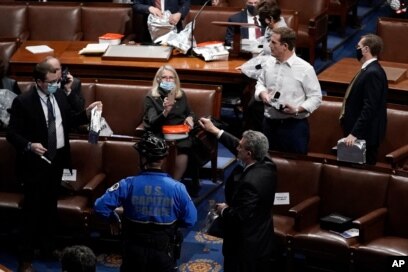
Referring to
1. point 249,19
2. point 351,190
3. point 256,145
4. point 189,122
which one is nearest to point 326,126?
point 189,122

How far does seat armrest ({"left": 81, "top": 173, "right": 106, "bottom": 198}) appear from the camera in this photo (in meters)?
7.01

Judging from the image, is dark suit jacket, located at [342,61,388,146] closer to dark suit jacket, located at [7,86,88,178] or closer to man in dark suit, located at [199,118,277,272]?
man in dark suit, located at [199,118,277,272]

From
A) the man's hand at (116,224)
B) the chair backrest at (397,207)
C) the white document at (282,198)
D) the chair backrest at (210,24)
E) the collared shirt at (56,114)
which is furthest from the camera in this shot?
the chair backrest at (210,24)

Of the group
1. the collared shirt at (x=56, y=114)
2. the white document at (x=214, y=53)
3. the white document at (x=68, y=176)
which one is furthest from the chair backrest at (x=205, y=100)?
the collared shirt at (x=56, y=114)

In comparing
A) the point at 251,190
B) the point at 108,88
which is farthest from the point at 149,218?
the point at 108,88

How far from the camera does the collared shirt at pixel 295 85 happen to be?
22.7 feet

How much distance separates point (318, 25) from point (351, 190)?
Result: 3837mm

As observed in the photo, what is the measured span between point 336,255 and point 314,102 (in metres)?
1.19

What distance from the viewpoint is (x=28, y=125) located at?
22.0 feet

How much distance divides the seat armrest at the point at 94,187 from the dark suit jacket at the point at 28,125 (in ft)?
1.57

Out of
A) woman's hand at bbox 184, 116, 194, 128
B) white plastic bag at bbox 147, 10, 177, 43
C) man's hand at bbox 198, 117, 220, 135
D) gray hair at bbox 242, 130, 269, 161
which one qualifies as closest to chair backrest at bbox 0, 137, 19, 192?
woman's hand at bbox 184, 116, 194, 128

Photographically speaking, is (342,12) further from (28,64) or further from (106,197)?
(106,197)

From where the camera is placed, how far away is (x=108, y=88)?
328 inches

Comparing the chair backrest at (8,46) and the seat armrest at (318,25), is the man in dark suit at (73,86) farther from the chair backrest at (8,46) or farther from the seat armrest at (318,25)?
the seat armrest at (318,25)
